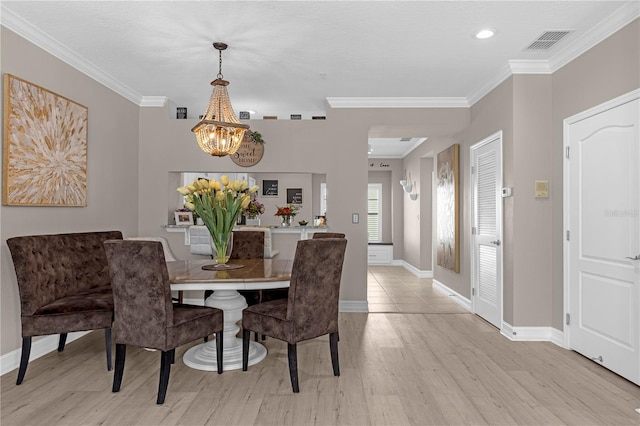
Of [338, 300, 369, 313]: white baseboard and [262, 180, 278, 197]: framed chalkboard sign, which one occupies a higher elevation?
[262, 180, 278, 197]: framed chalkboard sign

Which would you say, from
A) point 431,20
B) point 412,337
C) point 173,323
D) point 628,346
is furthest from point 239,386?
point 431,20

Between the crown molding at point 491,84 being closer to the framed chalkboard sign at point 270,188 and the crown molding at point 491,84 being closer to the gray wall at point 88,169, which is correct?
the framed chalkboard sign at point 270,188

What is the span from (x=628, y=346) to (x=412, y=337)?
1.66 m

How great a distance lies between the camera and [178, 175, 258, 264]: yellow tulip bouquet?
2957 millimetres

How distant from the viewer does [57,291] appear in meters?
3.15

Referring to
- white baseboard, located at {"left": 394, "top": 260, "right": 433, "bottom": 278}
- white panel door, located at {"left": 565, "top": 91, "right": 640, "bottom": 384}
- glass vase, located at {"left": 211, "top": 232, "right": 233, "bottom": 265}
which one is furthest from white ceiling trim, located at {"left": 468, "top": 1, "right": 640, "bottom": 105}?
white baseboard, located at {"left": 394, "top": 260, "right": 433, "bottom": 278}

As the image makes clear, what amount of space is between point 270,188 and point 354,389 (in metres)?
4.71

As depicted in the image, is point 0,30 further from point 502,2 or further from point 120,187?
point 502,2

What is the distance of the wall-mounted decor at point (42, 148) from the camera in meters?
2.98

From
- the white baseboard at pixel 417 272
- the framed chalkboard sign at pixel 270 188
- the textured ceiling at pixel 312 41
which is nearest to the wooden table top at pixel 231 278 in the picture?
the textured ceiling at pixel 312 41

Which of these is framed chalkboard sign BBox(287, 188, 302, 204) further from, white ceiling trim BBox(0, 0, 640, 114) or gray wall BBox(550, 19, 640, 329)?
gray wall BBox(550, 19, 640, 329)

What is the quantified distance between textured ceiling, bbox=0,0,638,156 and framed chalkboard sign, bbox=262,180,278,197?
7.87 feet

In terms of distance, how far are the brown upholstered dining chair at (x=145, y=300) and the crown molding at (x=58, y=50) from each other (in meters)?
1.92

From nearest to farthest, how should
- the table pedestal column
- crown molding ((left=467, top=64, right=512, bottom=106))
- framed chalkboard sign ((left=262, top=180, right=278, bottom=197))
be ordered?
the table pedestal column → crown molding ((left=467, top=64, right=512, bottom=106)) → framed chalkboard sign ((left=262, top=180, right=278, bottom=197))
